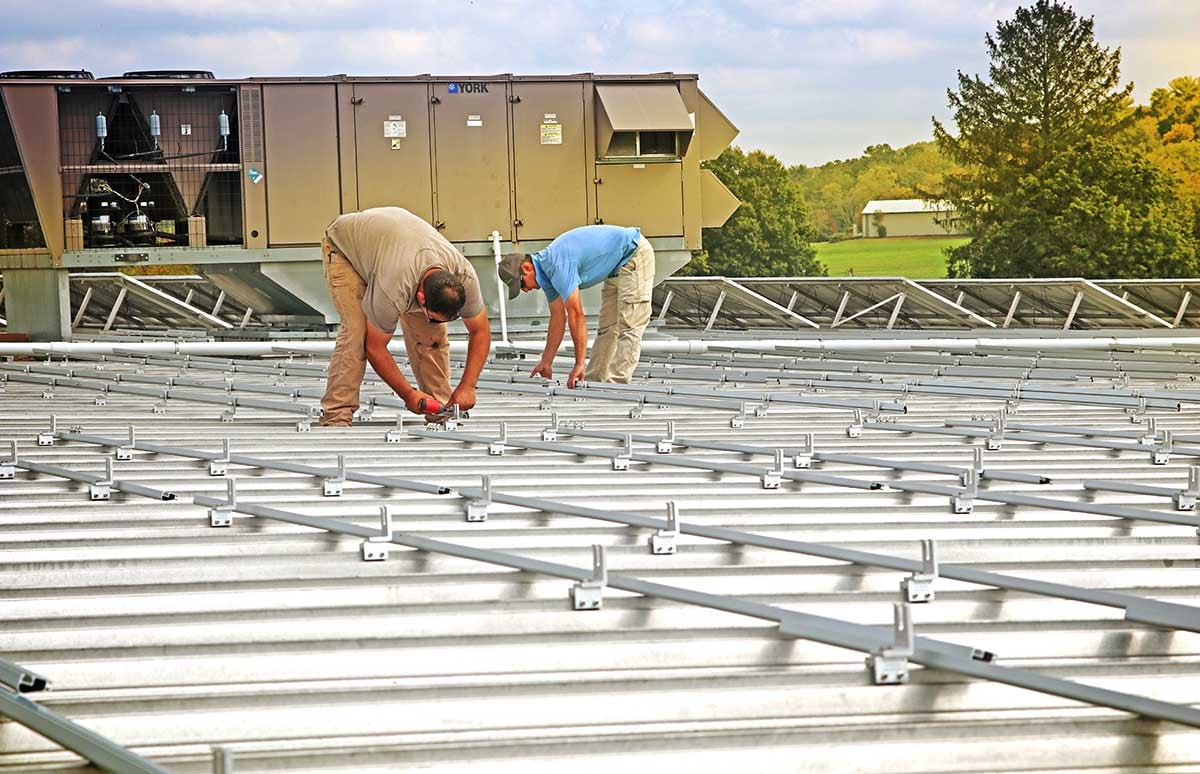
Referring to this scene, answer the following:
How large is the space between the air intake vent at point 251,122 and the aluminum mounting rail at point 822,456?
7805mm

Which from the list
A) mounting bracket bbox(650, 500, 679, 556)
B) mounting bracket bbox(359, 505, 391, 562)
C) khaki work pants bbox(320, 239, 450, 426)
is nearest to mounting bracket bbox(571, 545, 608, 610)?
mounting bracket bbox(650, 500, 679, 556)

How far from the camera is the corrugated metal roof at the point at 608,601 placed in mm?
3297

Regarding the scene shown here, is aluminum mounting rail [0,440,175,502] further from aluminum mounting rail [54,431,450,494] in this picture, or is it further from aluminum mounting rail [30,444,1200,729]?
aluminum mounting rail [30,444,1200,729]

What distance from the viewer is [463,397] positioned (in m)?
7.92

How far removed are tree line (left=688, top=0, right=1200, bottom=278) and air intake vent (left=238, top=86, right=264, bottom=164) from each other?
37.7m

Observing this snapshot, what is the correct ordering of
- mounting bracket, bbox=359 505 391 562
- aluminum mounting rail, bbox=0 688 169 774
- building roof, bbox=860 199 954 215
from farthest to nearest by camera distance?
building roof, bbox=860 199 954 215 < mounting bracket, bbox=359 505 391 562 < aluminum mounting rail, bbox=0 688 169 774

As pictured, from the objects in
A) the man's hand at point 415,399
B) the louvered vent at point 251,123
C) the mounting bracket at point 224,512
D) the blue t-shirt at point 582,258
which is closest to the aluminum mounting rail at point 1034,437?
the man's hand at point 415,399

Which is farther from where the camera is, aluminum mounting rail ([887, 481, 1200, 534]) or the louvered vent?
the louvered vent

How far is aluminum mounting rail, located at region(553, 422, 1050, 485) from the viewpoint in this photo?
5.74m

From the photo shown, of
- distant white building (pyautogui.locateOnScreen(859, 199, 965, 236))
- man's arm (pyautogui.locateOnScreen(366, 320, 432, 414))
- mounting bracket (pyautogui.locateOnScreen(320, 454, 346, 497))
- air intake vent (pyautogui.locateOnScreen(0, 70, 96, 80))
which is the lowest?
mounting bracket (pyautogui.locateOnScreen(320, 454, 346, 497))

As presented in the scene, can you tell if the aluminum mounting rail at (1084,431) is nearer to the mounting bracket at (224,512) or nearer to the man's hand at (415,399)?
the man's hand at (415,399)

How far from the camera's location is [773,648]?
3.68 m

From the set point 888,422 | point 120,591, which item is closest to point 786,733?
point 120,591

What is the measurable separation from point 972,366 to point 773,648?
27.3 feet
